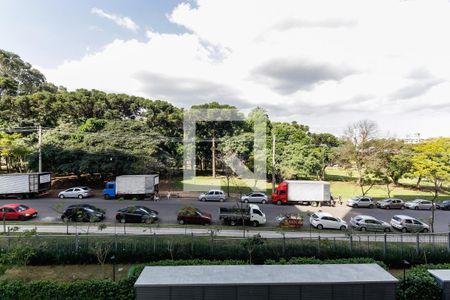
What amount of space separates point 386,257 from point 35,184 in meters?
31.9

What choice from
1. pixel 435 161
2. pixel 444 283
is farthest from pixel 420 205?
pixel 444 283

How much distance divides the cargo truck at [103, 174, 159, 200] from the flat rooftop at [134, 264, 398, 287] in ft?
66.3

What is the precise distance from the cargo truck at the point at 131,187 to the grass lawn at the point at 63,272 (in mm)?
15619

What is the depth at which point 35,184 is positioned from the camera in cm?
2852

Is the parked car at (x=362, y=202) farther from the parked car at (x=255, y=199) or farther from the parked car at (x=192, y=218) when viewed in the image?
the parked car at (x=192, y=218)

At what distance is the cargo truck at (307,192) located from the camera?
2878 cm

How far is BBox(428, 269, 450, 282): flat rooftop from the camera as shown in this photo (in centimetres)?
957

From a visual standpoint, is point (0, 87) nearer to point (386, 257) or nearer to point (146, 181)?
point (146, 181)

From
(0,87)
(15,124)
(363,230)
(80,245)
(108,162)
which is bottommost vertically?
(363,230)

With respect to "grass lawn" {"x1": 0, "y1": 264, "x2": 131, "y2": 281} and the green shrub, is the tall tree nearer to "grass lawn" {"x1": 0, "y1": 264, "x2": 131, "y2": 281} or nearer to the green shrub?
"grass lawn" {"x1": 0, "y1": 264, "x2": 131, "y2": 281}

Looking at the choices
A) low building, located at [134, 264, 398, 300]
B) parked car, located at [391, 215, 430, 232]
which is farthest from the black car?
parked car, located at [391, 215, 430, 232]

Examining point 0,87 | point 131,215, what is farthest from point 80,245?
point 0,87

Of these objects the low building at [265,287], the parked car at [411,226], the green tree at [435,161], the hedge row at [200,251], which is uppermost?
the green tree at [435,161]

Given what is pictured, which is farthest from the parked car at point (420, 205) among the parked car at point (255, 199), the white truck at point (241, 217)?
the white truck at point (241, 217)
